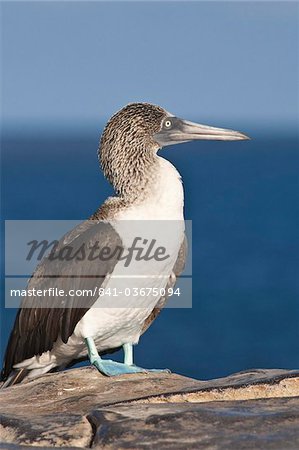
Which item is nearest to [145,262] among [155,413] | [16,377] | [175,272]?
[175,272]

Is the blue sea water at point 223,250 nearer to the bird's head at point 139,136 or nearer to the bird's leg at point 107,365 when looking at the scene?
the bird's head at point 139,136

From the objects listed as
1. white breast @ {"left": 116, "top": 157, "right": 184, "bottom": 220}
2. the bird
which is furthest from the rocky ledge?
white breast @ {"left": 116, "top": 157, "right": 184, "bottom": 220}

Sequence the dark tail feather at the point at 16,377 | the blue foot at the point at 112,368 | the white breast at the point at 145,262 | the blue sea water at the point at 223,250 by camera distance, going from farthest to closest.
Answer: the blue sea water at the point at 223,250, the dark tail feather at the point at 16,377, the white breast at the point at 145,262, the blue foot at the point at 112,368

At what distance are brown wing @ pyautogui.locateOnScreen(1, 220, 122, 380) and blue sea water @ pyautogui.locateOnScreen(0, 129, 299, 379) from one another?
7491 mm

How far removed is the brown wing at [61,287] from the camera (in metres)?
9.09

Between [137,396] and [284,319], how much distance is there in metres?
22.3

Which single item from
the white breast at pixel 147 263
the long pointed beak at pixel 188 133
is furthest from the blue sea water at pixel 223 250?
the white breast at pixel 147 263

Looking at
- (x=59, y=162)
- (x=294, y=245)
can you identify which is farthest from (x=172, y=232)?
(x=59, y=162)

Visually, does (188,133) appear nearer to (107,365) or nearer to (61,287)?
(61,287)

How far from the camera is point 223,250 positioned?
39.8m

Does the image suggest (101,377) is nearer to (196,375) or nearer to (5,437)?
(5,437)

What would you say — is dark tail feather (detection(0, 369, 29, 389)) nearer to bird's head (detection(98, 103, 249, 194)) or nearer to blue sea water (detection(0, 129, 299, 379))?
bird's head (detection(98, 103, 249, 194))

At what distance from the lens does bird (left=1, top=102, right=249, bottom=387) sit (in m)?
9.09

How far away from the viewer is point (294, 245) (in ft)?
141
